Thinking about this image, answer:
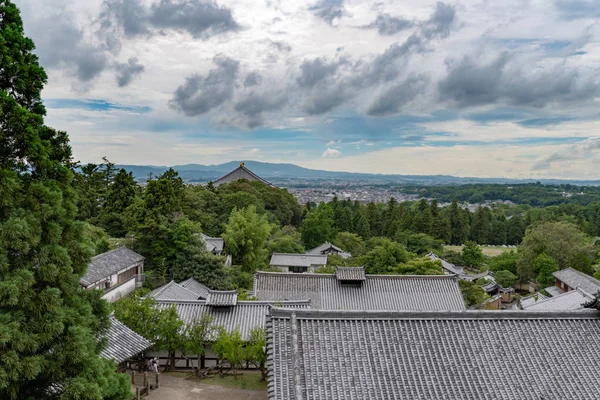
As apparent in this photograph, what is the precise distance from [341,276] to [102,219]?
21.7 m

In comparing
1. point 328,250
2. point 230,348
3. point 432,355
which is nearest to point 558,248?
point 328,250

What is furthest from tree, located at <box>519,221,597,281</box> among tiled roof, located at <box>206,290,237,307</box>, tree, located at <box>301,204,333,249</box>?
tiled roof, located at <box>206,290,237,307</box>

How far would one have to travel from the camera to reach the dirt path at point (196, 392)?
1485 centimetres

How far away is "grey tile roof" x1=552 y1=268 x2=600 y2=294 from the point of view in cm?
2771

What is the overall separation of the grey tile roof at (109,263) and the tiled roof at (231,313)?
226 inches

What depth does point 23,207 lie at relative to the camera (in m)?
7.94

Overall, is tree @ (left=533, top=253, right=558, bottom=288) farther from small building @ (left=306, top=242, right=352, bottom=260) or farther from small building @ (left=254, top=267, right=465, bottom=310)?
small building @ (left=306, top=242, right=352, bottom=260)

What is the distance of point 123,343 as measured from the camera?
14.5 metres

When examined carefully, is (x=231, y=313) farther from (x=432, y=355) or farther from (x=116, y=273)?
(x=432, y=355)

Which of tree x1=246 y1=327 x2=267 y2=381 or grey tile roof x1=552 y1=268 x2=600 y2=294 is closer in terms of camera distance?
tree x1=246 y1=327 x2=267 y2=381

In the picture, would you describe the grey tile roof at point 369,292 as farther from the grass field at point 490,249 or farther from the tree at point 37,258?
the grass field at point 490,249

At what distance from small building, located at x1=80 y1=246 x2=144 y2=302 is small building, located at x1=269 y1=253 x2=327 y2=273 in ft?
55.1

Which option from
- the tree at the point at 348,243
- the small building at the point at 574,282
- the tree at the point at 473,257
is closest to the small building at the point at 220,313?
the small building at the point at 574,282

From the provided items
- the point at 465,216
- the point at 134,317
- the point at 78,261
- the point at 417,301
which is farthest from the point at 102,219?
the point at 465,216
